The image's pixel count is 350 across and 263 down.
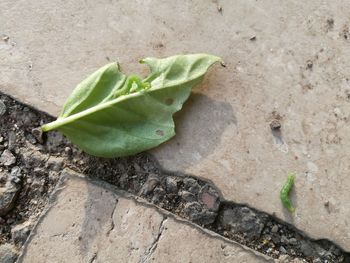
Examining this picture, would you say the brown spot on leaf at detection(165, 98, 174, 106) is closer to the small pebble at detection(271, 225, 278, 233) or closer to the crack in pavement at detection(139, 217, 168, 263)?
the crack in pavement at detection(139, 217, 168, 263)

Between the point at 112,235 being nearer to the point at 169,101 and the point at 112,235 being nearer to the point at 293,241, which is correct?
the point at 169,101

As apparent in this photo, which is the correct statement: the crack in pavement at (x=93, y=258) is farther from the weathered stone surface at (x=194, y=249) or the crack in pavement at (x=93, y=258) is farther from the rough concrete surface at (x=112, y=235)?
the weathered stone surface at (x=194, y=249)

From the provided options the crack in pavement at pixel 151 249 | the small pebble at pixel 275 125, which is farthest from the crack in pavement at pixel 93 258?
the small pebble at pixel 275 125

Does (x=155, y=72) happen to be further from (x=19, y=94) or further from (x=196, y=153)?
(x=19, y=94)

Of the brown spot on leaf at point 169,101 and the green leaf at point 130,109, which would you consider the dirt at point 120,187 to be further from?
the brown spot on leaf at point 169,101

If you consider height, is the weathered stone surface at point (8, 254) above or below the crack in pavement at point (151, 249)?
below

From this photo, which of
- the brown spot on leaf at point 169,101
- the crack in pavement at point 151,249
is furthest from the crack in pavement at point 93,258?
the brown spot on leaf at point 169,101

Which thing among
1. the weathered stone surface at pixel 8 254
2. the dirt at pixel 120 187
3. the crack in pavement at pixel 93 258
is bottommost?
the weathered stone surface at pixel 8 254

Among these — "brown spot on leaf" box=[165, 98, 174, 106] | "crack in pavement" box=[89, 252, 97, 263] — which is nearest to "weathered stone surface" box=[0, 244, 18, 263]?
"crack in pavement" box=[89, 252, 97, 263]
